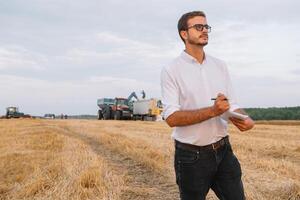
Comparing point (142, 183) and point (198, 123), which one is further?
point (142, 183)

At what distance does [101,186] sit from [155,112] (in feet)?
149

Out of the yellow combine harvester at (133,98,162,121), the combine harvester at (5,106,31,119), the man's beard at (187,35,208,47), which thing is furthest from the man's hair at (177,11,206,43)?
the combine harvester at (5,106,31,119)

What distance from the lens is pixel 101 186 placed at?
24.3 feet

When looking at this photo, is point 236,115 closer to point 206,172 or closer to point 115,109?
point 206,172

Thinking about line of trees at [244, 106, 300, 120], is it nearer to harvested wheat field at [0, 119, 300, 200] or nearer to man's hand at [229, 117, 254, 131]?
harvested wheat field at [0, 119, 300, 200]

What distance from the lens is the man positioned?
3.85m

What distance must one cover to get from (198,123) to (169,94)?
0.30m

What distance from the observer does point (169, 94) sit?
387 cm

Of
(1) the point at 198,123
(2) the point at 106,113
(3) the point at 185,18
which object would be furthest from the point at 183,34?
(2) the point at 106,113

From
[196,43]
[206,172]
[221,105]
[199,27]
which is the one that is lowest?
[206,172]

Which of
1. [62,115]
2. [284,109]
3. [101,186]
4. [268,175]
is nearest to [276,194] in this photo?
[268,175]

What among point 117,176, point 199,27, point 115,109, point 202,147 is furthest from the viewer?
point 115,109

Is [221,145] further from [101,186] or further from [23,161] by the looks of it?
[23,161]

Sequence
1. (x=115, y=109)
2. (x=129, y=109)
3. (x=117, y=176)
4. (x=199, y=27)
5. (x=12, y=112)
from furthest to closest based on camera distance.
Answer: (x=12, y=112) < (x=129, y=109) < (x=115, y=109) < (x=117, y=176) < (x=199, y=27)
